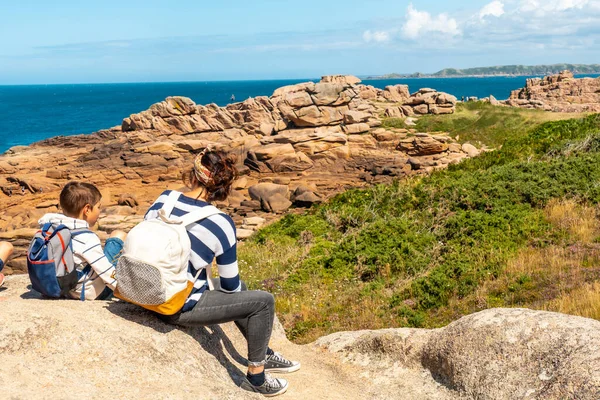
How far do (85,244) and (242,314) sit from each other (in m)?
1.66

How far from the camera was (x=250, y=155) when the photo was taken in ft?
120

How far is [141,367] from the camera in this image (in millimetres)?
4676

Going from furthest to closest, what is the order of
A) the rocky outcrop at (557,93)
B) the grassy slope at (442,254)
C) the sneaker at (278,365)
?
the rocky outcrop at (557,93) < the grassy slope at (442,254) < the sneaker at (278,365)

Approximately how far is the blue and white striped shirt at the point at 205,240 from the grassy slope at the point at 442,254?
379 centimetres

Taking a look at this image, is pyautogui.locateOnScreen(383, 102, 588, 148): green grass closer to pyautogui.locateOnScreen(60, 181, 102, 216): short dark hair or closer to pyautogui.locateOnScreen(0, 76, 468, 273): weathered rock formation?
pyautogui.locateOnScreen(0, 76, 468, 273): weathered rock formation

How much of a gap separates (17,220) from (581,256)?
26.1 m

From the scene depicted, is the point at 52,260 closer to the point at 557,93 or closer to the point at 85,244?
the point at 85,244

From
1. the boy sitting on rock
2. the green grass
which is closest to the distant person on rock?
the boy sitting on rock

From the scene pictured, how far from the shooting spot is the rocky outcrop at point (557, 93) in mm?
52969

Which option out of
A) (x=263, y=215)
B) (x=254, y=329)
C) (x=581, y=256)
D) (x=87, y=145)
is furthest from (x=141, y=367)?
(x=87, y=145)

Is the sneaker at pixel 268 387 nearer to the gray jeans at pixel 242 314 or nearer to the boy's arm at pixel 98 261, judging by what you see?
the gray jeans at pixel 242 314

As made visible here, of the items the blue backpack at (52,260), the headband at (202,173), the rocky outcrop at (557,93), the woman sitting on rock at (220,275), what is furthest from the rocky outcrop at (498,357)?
the rocky outcrop at (557,93)

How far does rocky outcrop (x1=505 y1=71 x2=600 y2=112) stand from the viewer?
2085 inches

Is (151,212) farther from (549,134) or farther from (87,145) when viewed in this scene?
(87,145)
